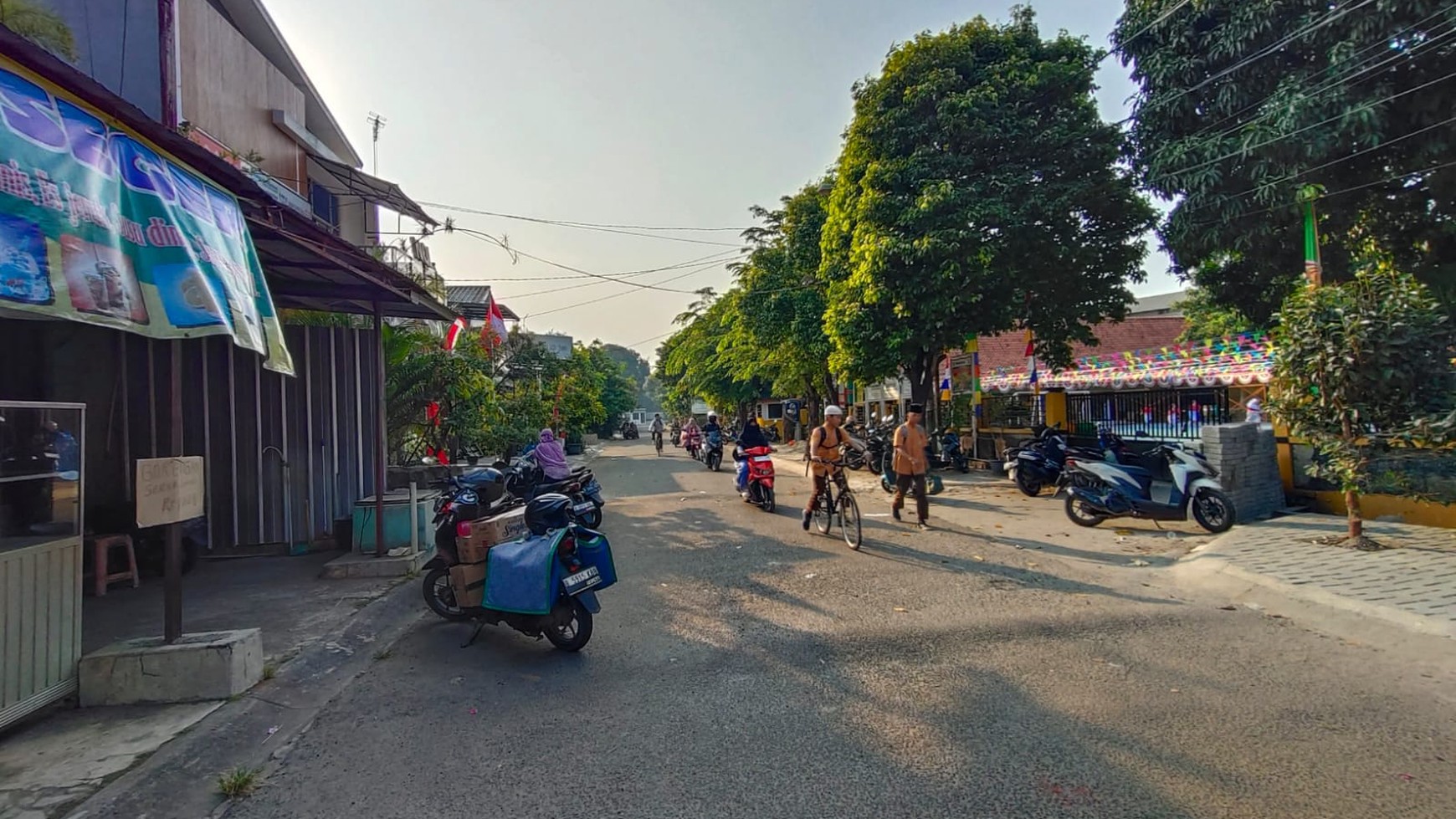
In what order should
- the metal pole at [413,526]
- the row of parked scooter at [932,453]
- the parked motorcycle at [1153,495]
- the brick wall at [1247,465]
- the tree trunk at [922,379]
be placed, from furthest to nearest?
the tree trunk at [922,379] → the row of parked scooter at [932,453] → the brick wall at [1247,465] → the parked motorcycle at [1153,495] → the metal pole at [413,526]

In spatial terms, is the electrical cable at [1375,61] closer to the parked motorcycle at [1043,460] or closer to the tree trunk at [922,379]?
the parked motorcycle at [1043,460]

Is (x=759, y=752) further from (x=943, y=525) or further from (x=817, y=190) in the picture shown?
(x=817, y=190)

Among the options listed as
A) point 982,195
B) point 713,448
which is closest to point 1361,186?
point 982,195

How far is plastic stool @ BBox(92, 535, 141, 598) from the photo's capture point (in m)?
6.55

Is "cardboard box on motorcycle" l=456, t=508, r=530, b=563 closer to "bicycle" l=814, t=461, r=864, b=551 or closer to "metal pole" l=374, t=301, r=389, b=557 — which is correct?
"metal pole" l=374, t=301, r=389, b=557

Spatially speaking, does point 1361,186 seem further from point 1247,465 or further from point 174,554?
point 174,554

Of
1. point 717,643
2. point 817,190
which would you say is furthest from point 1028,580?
point 817,190

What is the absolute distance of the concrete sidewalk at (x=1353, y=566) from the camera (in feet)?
17.4

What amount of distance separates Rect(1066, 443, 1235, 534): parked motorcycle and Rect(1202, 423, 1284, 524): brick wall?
0.19 meters

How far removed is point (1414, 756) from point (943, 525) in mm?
6482

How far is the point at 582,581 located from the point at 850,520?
4331 millimetres

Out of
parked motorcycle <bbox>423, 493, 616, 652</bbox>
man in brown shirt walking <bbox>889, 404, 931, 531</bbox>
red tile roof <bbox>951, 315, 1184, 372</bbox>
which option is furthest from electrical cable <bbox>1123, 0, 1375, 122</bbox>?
red tile roof <bbox>951, 315, 1184, 372</bbox>

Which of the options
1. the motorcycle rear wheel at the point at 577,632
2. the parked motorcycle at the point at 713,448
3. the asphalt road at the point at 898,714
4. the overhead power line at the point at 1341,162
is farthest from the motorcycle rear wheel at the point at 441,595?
the parked motorcycle at the point at 713,448

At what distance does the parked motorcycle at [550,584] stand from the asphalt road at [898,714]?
21cm
